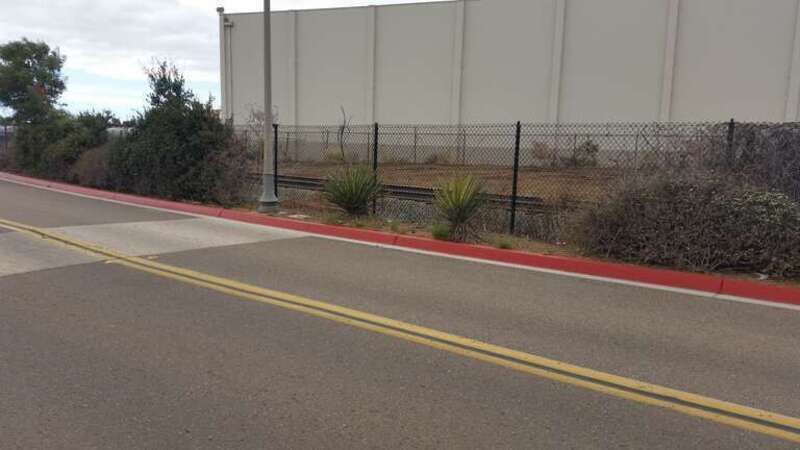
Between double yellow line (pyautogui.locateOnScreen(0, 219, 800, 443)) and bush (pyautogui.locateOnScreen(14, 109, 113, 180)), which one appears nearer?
A: double yellow line (pyautogui.locateOnScreen(0, 219, 800, 443))

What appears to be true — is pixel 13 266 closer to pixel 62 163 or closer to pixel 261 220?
pixel 261 220

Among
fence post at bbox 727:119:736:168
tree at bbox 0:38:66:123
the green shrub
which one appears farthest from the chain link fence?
tree at bbox 0:38:66:123

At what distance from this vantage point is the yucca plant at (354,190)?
1199cm

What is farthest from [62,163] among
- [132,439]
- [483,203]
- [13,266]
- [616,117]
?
[616,117]

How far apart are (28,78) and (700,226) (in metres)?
32.6

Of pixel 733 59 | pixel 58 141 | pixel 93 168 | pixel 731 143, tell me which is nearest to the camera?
pixel 731 143

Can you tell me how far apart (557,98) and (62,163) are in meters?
21.0

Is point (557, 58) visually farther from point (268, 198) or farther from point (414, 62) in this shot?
point (268, 198)

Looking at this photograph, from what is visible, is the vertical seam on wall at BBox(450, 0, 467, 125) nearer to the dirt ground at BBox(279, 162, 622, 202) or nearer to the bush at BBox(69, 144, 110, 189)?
the dirt ground at BBox(279, 162, 622, 202)

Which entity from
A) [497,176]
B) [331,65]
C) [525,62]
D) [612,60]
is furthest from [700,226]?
[331,65]

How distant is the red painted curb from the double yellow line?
3.41m

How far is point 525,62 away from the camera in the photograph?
30688 millimetres

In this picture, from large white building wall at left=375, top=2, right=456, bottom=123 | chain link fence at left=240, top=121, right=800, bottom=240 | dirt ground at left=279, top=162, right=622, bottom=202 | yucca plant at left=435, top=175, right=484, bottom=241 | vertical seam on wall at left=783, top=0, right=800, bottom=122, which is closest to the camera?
chain link fence at left=240, top=121, right=800, bottom=240

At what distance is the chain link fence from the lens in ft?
28.0
